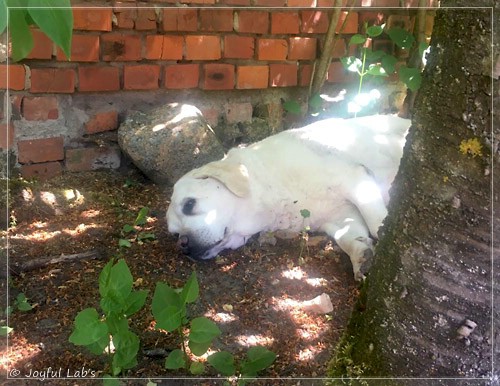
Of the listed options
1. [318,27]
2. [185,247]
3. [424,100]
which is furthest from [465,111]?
[318,27]

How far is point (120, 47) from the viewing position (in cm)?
304

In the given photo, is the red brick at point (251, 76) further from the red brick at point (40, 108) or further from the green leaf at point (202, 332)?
the green leaf at point (202, 332)

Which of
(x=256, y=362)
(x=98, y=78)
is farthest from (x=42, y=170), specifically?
(x=256, y=362)

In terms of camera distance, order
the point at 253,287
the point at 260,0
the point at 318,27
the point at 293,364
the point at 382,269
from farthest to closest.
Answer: the point at 318,27 < the point at 260,0 < the point at 253,287 < the point at 293,364 < the point at 382,269

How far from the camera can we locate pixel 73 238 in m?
2.46

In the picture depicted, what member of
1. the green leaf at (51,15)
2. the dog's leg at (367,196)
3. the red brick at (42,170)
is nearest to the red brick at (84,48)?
the red brick at (42,170)

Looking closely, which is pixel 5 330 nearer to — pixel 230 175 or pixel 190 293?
pixel 190 293

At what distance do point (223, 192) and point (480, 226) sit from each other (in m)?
1.46

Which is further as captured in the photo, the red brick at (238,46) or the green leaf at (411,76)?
the red brick at (238,46)

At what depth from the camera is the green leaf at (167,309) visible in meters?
1.66

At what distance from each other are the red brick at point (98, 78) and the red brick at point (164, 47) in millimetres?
193

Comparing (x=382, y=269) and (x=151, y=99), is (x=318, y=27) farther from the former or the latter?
(x=382, y=269)

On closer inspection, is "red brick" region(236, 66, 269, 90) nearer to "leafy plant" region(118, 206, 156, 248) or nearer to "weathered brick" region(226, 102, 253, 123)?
"weathered brick" region(226, 102, 253, 123)

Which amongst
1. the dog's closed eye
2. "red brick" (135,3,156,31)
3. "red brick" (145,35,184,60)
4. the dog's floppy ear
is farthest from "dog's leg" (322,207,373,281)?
"red brick" (135,3,156,31)
